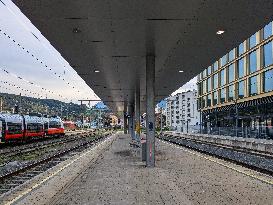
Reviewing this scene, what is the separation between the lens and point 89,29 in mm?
13391

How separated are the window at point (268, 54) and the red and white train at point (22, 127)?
103 feet

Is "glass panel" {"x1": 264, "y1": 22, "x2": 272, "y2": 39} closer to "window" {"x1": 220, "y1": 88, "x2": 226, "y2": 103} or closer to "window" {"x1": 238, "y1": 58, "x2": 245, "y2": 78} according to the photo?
"window" {"x1": 238, "y1": 58, "x2": 245, "y2": 78}

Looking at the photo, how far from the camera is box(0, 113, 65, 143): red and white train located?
36.2 meters

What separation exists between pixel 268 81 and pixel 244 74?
33.1 ft

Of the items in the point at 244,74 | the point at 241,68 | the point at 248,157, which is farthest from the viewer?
the point at 241,68

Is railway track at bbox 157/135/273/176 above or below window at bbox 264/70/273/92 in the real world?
below

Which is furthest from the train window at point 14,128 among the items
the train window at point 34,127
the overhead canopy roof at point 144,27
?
the overhead canopy roof at point 144,27

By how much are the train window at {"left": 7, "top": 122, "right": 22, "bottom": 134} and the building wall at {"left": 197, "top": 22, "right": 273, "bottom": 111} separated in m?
28.1

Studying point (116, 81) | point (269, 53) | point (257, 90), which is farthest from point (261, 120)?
point (116, 81)

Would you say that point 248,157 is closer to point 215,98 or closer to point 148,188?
point 148,188

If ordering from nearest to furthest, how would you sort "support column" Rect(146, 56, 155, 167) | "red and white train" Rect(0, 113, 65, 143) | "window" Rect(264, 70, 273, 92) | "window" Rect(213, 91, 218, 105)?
"support column" Rect(146, 56, 155, 167) < "red and white train" Rect(0, 113, 65, 143) < "window" Rect(264, 70, 273, 92) < "window" Rect(213, 91, 218, 105)

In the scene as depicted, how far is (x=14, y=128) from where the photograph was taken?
129ft

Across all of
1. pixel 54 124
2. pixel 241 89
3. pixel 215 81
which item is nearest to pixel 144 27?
pixel 241 89

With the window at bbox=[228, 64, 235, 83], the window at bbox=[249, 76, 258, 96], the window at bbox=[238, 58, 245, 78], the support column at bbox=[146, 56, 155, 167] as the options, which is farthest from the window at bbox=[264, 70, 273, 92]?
the support column at bbox=[146, 56, 155, 167]
